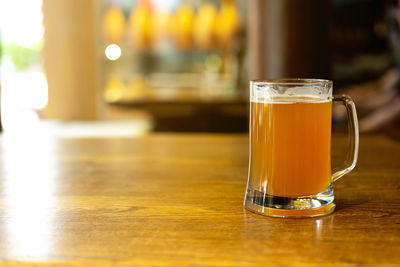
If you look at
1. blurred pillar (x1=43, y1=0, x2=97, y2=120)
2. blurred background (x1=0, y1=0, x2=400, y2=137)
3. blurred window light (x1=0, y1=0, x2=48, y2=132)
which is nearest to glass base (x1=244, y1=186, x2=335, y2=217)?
blurred background (x1=0, y1=0, x2=400, y2=137)

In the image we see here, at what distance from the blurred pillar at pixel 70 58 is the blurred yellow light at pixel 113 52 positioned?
182mm

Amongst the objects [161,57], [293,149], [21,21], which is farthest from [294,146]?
[21,21]

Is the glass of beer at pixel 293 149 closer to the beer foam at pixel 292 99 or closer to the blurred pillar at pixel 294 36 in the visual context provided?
the beer foam at pixel 292 99

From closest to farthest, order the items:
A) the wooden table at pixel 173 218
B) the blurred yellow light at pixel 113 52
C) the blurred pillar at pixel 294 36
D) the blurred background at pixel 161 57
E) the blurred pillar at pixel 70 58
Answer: the wooden table at pixel 173 218 < the blurred pillar at pixel 294 36 < the blurred background at pixel 161 57 < the blurred pillar at pixel 70 58 < the blurred yellow light at pixel 113 52

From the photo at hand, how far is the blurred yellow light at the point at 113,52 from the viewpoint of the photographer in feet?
17.1

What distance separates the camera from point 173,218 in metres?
0.48

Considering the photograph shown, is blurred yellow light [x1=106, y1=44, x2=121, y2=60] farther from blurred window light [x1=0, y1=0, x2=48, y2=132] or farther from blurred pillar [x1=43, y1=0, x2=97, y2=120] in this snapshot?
blurred window light [x1=0, y1=0, x2=48, y2=132]

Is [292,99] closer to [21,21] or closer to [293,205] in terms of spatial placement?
[293,205]

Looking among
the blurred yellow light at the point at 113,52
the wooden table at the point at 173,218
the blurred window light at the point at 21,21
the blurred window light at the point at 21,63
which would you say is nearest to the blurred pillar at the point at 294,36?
the wooden table at the point at 173,218

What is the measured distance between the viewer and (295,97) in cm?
49

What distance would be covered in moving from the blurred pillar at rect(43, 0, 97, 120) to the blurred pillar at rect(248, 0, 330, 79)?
3.67m

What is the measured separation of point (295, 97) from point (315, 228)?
0.15 m

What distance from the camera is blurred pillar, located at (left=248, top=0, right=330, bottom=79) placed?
5.43ft

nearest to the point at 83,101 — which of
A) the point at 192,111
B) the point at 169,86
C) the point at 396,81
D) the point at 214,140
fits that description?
the point at 169,86
